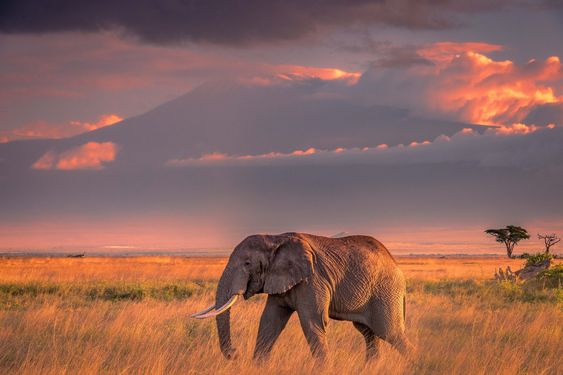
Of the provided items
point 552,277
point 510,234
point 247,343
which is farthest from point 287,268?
point 510,234

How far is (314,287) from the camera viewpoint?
10.4 m

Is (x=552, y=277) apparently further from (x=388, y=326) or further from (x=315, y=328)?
(x=315, y=328)

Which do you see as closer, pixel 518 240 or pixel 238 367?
pixel 238 367

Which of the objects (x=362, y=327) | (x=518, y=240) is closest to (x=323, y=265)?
(x=362, y=327)

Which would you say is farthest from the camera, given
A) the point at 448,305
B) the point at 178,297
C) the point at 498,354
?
the point at 178,297

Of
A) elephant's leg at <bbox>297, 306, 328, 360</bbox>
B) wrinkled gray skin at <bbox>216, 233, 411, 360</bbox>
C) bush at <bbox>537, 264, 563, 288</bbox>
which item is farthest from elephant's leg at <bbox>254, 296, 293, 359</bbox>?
bush at <bbox>537, 264, 563, 288</bbox>

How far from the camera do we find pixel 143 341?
11688 mm

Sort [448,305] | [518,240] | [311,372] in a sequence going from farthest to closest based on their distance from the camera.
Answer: [518,240]
[448,305]
[311,372]

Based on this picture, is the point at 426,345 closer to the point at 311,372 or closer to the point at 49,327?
the point at 311,372

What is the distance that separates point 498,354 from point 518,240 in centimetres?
7934

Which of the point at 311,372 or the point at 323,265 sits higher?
the point at 323,265

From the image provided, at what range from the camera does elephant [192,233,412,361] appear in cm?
1017

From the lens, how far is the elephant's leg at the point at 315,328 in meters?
10.1

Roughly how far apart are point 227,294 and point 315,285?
1201 mm
